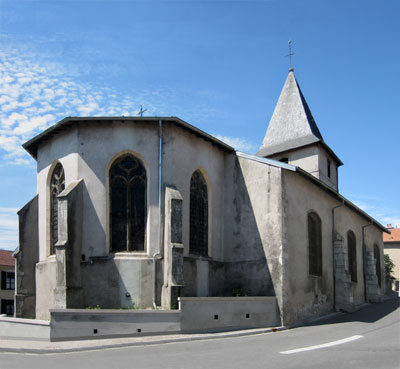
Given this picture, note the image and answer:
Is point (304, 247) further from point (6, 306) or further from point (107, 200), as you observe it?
point (6, 306)

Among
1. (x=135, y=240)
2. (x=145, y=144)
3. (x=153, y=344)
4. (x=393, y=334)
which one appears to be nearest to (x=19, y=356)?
(x=153, y=344)

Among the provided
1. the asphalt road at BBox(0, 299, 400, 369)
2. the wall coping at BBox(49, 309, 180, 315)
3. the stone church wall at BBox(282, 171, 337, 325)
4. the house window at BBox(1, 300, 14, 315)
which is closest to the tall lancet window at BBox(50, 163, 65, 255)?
the wall coping at BBox(49, 309, 180, 315)

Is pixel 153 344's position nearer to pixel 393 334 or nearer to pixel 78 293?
pixel 78 293

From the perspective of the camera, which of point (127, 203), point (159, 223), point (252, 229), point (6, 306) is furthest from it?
point (6, 306)

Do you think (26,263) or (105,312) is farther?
(26,263)

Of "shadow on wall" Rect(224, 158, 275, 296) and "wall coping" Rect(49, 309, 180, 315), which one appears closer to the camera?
"wall coping" Rect(49, 309, 180, 315)

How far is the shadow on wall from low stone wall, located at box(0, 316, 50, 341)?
7301 millimetres

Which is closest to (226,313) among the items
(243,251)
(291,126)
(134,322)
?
(134,322)

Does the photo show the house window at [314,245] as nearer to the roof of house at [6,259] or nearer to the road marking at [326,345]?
the road marking at [326,345]

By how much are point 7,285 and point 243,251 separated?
29627 millimetres

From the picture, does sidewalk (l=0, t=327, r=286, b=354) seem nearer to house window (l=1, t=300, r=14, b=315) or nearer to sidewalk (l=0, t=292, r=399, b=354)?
sidewalk (l=0, t=292, r=399, b=354)

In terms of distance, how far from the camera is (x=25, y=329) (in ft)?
46.0

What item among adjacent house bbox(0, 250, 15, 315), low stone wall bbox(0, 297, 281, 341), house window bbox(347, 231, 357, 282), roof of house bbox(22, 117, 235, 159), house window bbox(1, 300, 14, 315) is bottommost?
house window bbox(1, 300, 14, 315)

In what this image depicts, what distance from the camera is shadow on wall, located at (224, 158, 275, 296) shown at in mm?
17766
